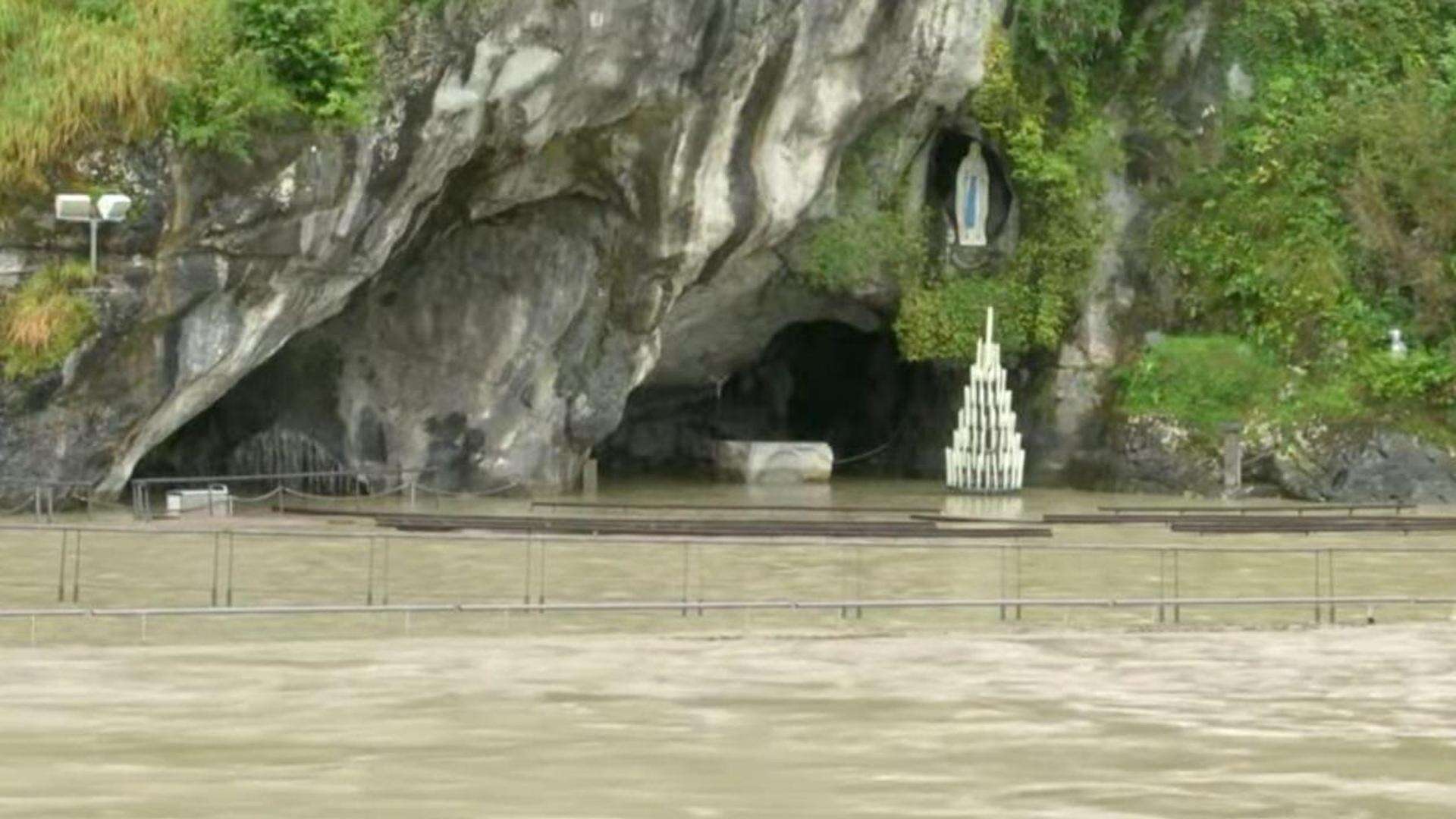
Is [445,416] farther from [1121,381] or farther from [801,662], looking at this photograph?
[801,662]

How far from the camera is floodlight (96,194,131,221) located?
29109 millimetres

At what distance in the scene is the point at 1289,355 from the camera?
41750mm

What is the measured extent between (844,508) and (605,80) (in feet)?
21.2

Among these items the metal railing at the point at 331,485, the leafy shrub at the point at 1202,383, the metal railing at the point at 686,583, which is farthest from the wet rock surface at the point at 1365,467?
the metal railing at the point at 331,485

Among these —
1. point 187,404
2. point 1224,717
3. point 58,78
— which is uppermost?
point 58,78

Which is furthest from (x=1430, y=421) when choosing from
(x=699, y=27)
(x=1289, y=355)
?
(x=699, y=27)

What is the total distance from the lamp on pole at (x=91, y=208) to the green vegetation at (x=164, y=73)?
2.57 feet

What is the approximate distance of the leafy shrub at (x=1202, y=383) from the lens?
41.1 metres

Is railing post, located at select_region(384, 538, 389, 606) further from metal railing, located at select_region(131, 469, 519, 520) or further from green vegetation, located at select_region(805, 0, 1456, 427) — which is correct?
green vegetation, located at select_region(805, 0, 1456, 427)

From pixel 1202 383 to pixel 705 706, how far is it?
27.5 metres

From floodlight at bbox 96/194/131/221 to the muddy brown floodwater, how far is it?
617cm

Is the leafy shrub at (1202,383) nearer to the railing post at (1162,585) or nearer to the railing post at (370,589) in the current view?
the railing post at (1162,585)

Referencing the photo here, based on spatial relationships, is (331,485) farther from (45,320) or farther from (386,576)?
(386,576)

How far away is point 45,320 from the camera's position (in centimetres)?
3009
